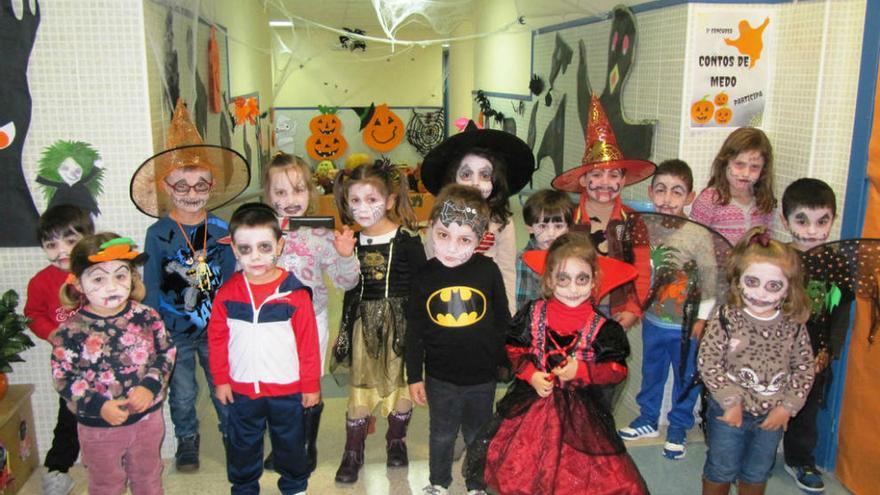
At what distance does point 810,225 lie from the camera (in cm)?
246

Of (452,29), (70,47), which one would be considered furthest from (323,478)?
(452,29)

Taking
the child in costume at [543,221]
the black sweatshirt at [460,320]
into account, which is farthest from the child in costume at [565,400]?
the child in costume at [543,221]

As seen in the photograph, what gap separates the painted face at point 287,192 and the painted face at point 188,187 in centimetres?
26

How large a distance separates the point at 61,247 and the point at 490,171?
160 cm

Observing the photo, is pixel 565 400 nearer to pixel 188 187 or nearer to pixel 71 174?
pixel 188 187

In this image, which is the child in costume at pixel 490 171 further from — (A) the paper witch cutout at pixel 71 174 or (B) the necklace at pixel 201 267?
(A) the paper witch cutout at pixel 71 174

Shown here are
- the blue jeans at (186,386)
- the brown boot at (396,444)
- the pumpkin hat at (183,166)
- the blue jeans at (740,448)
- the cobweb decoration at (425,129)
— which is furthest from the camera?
the cobweb decoration at (425,129)

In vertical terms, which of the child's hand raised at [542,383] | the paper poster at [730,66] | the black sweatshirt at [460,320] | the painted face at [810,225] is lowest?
the child's hand raised at [542,383]

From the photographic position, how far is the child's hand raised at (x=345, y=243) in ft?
7.80

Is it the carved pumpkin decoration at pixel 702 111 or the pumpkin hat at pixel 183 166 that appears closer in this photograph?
the pumpkin hat at pixel 183 166

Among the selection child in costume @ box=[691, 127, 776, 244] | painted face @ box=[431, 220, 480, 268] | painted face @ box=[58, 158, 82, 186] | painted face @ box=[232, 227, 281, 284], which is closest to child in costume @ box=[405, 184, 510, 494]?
painted face @ box=[431, 220, 480, 268]

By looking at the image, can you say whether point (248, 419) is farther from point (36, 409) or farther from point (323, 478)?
point (36, 409)

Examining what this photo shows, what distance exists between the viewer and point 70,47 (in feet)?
8.59

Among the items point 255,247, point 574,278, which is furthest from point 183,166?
point 574,278
